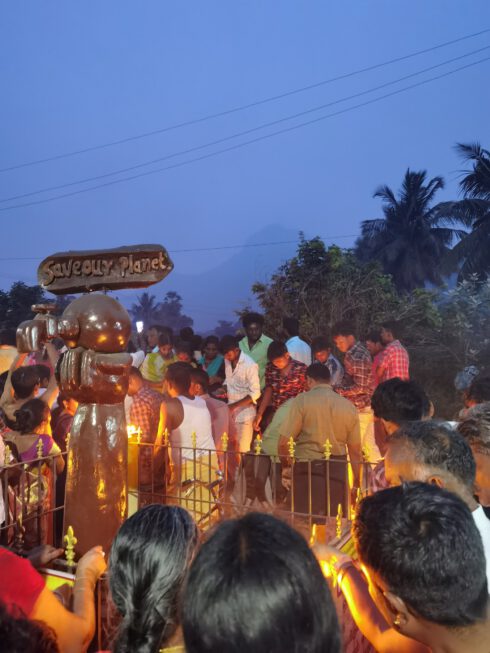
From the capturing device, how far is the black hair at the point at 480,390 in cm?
425

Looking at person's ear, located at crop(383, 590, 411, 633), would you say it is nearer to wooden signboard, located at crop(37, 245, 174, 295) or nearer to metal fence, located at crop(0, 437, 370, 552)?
metal fence, located at crop(0, 437, 370, 552)

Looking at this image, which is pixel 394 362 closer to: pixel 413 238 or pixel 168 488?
pixel 168 488

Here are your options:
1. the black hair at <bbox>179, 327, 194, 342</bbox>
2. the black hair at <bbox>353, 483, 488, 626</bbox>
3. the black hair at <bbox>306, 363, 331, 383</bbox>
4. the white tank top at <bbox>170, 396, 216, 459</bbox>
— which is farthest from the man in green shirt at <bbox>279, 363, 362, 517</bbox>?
the black hair at <bbox>179, 327, 194, 342</bbox>

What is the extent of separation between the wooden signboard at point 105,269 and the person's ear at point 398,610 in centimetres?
264

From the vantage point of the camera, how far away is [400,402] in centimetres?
342

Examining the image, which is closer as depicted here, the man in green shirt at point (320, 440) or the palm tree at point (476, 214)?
the man in green shirt at point (320, 440)

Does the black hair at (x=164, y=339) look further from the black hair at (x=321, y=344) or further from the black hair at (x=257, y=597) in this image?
the black hair at (x=257, y=597)

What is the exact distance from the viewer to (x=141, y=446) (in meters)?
4.83

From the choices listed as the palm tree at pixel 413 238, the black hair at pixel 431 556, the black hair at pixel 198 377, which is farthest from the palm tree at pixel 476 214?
the black hair at pixel 431 556

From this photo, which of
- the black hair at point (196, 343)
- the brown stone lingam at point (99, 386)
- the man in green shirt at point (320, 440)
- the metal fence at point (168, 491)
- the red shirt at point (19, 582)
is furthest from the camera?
the black hair at point (196, 343)

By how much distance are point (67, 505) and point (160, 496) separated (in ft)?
4.04

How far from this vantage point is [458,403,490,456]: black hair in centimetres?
267

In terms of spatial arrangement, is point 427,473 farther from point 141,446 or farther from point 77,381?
point 141,446

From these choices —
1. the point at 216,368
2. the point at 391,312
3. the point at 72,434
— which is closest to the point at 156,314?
the point at 391,312
